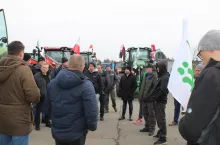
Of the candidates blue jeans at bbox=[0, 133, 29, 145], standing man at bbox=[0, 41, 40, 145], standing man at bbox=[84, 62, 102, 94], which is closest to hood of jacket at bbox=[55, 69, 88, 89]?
standing man at bbox=[0, 41, 40, 145]

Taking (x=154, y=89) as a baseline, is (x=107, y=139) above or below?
below

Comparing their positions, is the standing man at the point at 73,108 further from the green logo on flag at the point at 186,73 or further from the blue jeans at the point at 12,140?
the green logo on flag at the point at 186,73

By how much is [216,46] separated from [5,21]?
6.08 m

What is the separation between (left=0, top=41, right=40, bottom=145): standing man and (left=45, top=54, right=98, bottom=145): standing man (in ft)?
1.19

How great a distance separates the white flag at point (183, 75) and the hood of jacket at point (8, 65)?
217 centimetres

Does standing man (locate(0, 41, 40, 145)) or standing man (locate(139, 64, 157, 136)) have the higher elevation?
standing man (locate(0, 41, 40, 145))

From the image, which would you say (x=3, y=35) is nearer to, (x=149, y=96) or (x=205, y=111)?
(x=149, y=96)

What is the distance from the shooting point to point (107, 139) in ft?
21.6

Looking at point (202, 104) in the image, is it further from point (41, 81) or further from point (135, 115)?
point (135, 115)

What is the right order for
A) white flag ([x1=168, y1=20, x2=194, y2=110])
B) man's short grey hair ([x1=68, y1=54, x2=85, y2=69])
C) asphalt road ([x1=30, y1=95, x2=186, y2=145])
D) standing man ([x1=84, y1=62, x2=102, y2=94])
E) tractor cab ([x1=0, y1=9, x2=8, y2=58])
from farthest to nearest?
standing man ([x1=84, y1=62, x2=102, y2=94])
tractor cab ([x1=0, y1=9, x2=8, y2=58])
asphalt road ([x1=30, y1=95, x2=186, y2=145])
white flag ([x1=168, y1=20, x2=194, y2=110])
man's short grey hair ([x1=68, y1=54, x2=85, y2=69])

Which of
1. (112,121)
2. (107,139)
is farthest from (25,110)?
(112,121)

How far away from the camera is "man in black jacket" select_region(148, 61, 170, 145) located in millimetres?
6086

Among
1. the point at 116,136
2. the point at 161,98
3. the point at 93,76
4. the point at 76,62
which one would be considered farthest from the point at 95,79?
the point at 76,62

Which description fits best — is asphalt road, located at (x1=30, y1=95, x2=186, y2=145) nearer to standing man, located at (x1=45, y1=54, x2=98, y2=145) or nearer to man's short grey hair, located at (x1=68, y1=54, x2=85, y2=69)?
standing man, located at (x1=45, y1=54, x2=98, y2=145)
